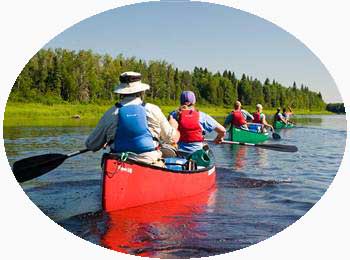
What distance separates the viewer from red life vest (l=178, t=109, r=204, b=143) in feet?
20.2

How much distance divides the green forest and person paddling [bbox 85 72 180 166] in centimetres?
94

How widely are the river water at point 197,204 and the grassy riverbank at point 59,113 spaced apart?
256 millimetres

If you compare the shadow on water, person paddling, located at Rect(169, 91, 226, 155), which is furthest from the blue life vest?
person paddling, located at Rect(169, 91, 226, 155)

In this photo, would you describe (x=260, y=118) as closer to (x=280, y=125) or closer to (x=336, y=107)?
(x=280, y=125)

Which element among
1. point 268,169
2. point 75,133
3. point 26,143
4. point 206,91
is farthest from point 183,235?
point 75,133

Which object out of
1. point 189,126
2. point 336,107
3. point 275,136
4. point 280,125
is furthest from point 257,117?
point 336,107

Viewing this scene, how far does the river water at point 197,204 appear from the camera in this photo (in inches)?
172

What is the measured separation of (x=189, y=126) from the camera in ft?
20.4

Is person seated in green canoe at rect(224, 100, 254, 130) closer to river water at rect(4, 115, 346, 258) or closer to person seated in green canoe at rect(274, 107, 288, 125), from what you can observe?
person seated in green canoe at rect(274, 107, 288, 125)

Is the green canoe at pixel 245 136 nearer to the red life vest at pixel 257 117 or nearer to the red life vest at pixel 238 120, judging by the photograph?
the red life vest at pixel 238 120

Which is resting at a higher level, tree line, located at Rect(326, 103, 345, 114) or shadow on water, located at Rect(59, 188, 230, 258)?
tree line, located at Rect(326, 103, 345, 114)

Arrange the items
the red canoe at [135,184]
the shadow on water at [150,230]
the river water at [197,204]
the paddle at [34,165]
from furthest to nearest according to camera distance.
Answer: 1. the paddle at [34,165]
2. the red canoe at [135,184]
3. the river water at [197,204]
4. the shadow on water at [150,230]

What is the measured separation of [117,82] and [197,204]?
169 centimetres

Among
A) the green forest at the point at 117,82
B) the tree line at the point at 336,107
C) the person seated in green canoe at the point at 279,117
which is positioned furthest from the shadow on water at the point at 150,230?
the person seated in green canoe at the point at 279,117
